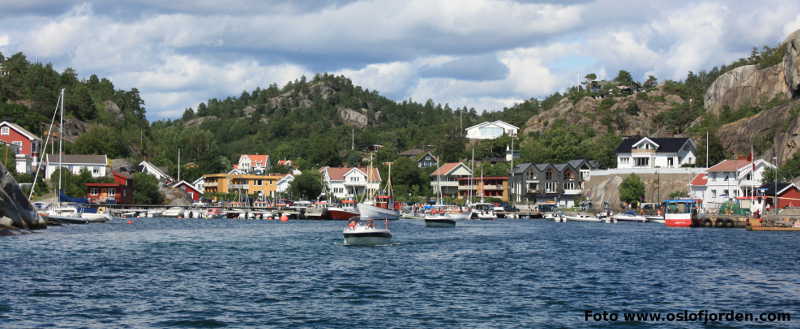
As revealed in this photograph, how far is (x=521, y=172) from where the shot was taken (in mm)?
157875

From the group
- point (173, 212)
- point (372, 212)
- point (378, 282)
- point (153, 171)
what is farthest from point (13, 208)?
point (153, 171)

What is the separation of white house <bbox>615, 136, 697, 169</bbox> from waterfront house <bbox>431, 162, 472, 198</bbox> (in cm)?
3488

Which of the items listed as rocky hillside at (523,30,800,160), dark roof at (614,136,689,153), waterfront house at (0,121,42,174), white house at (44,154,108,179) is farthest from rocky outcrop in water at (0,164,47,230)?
dark roof at (614,136,689,153)

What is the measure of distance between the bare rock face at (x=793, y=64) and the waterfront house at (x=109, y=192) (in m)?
109

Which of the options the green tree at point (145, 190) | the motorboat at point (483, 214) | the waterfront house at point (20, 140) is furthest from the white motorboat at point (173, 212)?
the motorboat at point (483, 214)

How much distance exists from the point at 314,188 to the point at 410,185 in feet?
65.7

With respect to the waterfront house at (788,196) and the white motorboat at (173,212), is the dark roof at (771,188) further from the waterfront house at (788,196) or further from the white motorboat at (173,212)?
the white motorboat at (173,212)

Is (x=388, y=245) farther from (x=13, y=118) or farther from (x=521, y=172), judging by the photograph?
(x=13, y=118)

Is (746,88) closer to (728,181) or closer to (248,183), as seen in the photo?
(728,181)

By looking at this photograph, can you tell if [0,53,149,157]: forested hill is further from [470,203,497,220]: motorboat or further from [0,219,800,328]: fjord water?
[0,219,800,328]: fjord water

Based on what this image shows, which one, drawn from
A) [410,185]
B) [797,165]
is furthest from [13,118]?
[797,165]

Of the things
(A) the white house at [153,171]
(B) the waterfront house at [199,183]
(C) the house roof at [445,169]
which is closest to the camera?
(A) the white house at [153,171]

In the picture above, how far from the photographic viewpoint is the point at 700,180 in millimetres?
127625

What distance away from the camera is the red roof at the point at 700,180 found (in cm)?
12635
